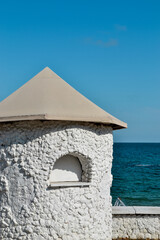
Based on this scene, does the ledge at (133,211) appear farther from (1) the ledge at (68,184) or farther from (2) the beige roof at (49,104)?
(2) the beige roof at (49,104)

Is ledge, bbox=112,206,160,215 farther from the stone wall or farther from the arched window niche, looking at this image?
the arched window niche

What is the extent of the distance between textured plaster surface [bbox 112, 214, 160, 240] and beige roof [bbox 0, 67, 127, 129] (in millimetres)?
2989

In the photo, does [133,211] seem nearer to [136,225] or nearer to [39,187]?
[136,225]

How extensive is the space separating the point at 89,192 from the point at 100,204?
1.81 ft

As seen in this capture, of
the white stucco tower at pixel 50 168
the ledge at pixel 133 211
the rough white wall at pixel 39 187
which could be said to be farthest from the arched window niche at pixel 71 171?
the ledge at pixel 133 211

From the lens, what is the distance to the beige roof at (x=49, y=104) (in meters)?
7.71

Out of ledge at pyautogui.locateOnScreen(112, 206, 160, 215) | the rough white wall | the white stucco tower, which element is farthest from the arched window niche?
ledge at pyautogui.locateOnScreen(112, 206, 160, 215)

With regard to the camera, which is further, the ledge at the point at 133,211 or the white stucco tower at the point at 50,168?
the ledge at the point at 133,211

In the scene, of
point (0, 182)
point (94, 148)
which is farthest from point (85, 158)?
point (0, 182)

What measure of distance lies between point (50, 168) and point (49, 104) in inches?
62.4

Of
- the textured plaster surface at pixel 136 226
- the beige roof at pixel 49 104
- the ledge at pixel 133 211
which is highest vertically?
the beige roof at pixel 49 104

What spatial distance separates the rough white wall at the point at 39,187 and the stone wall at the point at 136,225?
2016mm

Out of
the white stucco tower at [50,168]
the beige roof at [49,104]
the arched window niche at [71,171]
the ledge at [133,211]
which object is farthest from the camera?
the ledge at [133,211]

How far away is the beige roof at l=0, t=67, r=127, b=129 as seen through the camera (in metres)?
7.71
